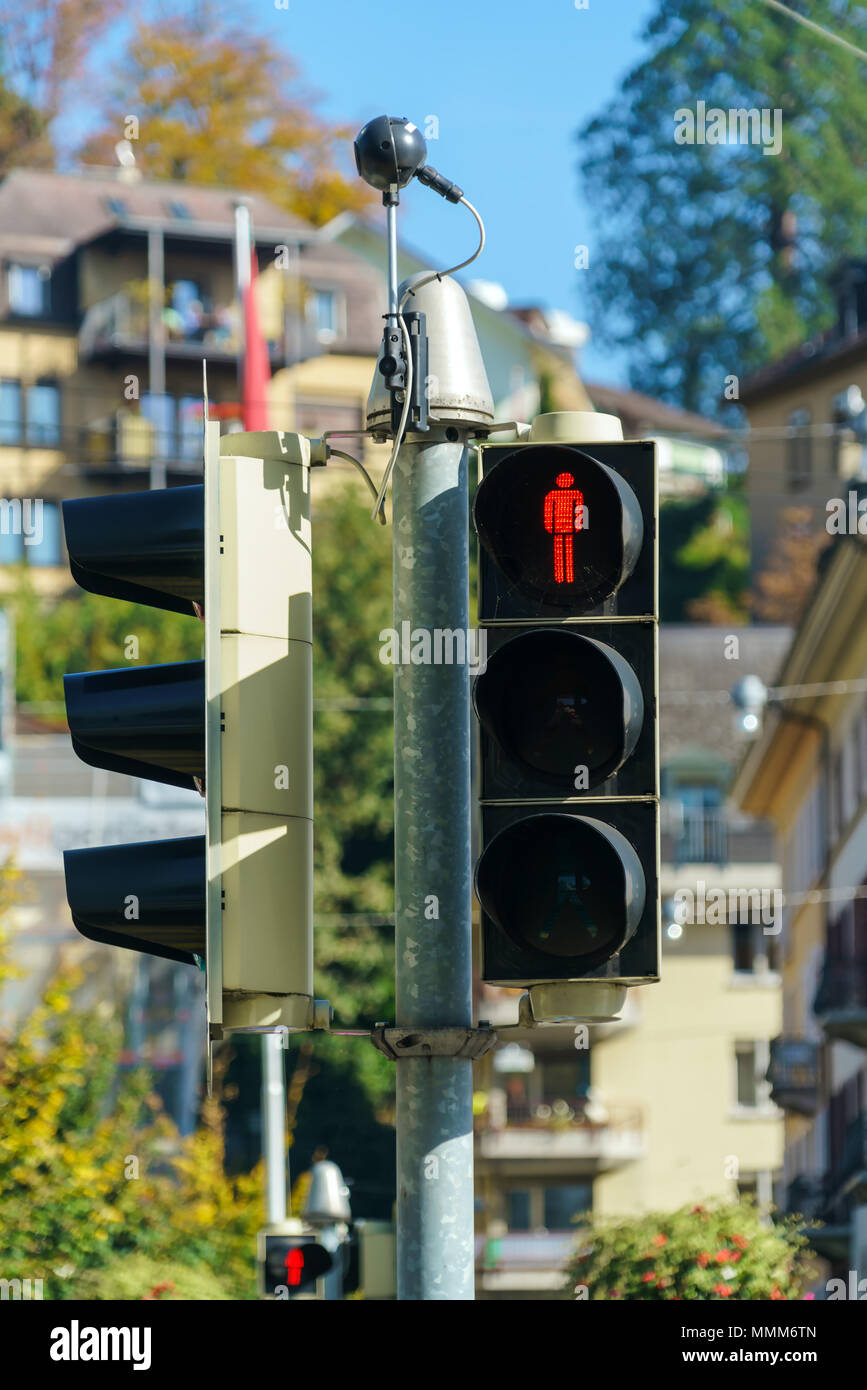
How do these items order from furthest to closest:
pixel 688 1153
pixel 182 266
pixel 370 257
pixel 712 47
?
pixel 712 47
pixel 370 257
pixel 182 266
pixel 688 1153

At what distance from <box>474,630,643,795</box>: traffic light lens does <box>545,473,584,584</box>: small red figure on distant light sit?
167mm

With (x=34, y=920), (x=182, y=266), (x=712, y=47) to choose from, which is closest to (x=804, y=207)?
(x=712, y=47)

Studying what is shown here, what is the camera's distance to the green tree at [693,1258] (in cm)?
1598

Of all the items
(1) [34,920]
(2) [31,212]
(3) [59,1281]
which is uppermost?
(2) [31,212]

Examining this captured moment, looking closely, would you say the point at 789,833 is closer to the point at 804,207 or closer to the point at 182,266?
the point at 182,266

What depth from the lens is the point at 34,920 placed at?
54.0 meters

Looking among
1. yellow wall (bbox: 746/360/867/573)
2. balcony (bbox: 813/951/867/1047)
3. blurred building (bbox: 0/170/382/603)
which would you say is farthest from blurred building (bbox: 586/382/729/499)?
balcony (bbox: 813/951/867/1047)

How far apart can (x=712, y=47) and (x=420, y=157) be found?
84050 millimetres

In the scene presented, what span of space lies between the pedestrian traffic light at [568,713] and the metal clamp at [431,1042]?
18 cm

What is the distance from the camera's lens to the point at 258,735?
584cm

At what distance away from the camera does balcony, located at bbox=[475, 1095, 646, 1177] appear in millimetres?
60125

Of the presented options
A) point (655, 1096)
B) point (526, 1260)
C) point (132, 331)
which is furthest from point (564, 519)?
point (132, 331)

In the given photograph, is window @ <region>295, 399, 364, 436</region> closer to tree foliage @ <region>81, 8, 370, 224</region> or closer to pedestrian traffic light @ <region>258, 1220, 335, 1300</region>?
tree foliage @ <region>81, 8, 370, 224</region>

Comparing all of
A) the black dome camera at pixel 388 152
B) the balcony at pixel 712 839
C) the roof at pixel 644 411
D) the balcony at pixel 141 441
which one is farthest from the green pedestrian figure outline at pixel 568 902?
the roof at pixel 644 411
